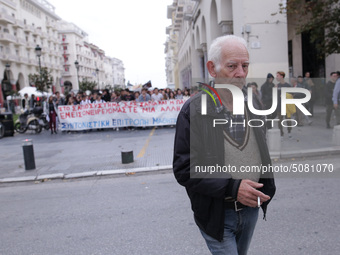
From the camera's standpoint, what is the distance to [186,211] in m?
4.70

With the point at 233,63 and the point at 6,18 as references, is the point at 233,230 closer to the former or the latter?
the point at 233,63

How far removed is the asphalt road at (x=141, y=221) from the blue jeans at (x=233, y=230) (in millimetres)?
1593

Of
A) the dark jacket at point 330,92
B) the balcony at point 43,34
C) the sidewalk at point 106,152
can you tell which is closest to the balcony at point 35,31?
the balcony at point 43,34

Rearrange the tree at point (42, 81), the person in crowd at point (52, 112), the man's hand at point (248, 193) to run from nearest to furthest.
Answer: the man's hand at point (248, 193) < the person in crowd at point (52, 112) < the tree at point (42, 81)

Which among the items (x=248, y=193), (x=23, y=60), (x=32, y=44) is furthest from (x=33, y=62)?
(x=248, y=193)

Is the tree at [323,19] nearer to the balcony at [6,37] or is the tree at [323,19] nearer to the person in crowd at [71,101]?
the person in crowd at [71,101]

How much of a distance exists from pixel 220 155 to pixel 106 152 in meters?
8.53

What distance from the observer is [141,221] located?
4.48 metres

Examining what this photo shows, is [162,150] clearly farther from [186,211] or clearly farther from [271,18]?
[271,18]


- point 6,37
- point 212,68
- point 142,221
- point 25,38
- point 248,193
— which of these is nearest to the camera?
point 248,193

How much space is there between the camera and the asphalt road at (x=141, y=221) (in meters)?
3.68

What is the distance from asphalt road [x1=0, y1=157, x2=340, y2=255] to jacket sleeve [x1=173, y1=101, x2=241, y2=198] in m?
2.01

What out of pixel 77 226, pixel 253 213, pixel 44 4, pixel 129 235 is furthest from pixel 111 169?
pixel 44 4

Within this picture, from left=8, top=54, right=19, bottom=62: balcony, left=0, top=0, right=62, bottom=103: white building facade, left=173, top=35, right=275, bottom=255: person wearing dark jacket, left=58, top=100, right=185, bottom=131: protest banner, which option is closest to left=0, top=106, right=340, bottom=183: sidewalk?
left=58, top=100, right=185, bottom=131: protest banner
